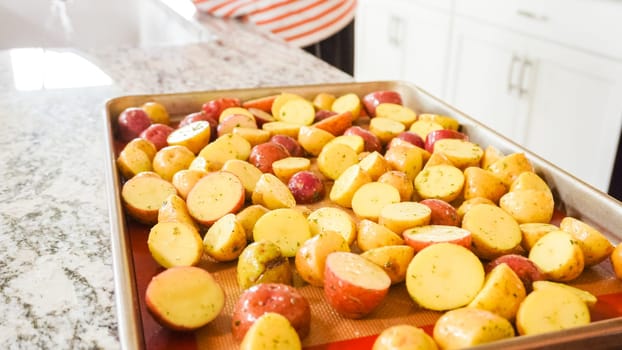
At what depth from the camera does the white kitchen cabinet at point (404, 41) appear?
2.88m

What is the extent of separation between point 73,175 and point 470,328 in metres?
0.83

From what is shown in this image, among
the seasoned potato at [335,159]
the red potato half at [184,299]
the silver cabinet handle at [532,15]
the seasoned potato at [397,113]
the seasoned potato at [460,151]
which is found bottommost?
the silver cabinet handle at [532,15]

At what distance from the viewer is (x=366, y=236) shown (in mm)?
856

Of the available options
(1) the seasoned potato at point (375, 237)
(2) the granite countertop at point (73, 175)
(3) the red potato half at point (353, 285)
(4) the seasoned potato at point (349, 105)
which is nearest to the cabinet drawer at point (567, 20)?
(2) the granite countertop at point (73, 175)

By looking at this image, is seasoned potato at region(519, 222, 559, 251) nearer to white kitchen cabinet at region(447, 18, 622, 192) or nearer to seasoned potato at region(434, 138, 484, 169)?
seasoned potato at region(434, 138, 484, 169)

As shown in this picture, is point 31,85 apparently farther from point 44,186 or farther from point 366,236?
point 366,236

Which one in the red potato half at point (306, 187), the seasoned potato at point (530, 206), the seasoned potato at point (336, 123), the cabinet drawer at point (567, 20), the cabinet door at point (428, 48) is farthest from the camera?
the cabinet door at point (428, 48)

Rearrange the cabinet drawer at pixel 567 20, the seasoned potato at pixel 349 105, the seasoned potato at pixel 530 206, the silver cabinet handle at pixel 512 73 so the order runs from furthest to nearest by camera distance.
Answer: the silver cabinet handle at pixel 512 73 → the cabinet drawer at pixel 567 20 → the seasoned potato at pixel 349 105 → the seasoned potato at pixel 530 206

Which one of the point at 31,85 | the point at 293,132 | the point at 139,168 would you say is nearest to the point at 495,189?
the point at 293,132

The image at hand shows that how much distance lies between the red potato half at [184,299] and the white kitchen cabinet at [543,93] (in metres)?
1.77

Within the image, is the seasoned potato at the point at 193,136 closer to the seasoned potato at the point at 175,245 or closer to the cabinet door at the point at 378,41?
A: the seasoned potato at the point at 175,245

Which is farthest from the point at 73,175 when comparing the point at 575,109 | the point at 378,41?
the point at 378,41

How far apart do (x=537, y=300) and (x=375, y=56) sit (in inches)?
115

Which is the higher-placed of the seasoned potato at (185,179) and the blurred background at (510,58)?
the seasoned potato at (185,179)
